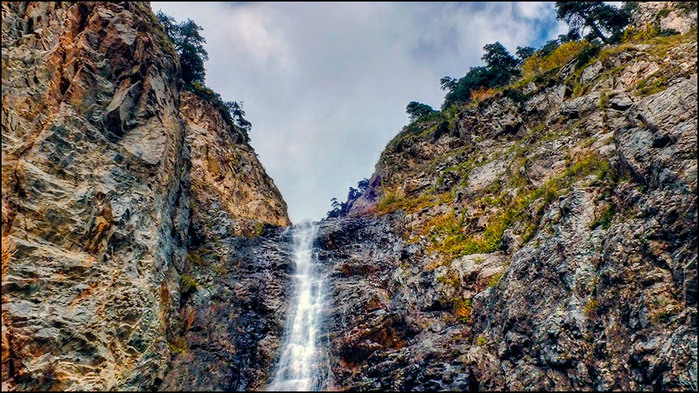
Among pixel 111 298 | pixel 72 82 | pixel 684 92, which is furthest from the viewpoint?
pixel 72 82

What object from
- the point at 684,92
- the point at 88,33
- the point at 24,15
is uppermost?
the point at 88,33

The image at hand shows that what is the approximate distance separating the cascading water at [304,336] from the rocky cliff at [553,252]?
90 centimetres

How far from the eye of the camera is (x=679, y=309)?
917 cm

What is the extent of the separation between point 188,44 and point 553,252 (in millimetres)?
37921

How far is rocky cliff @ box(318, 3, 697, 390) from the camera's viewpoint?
10055 mm

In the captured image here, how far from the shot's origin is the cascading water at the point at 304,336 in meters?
16.7

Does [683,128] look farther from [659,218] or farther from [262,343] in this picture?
[262,343]

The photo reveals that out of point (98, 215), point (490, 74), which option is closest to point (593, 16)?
point (490, 74)

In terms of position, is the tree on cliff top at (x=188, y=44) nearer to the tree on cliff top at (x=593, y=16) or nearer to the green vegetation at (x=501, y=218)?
the green vegetation at (x=501, y=218)

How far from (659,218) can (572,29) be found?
30363 millimetres

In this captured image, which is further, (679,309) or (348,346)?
(348,346)

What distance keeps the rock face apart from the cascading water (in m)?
1.11

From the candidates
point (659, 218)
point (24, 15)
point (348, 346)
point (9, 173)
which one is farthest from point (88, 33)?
point (659, 218)

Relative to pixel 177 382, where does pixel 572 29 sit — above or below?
above
